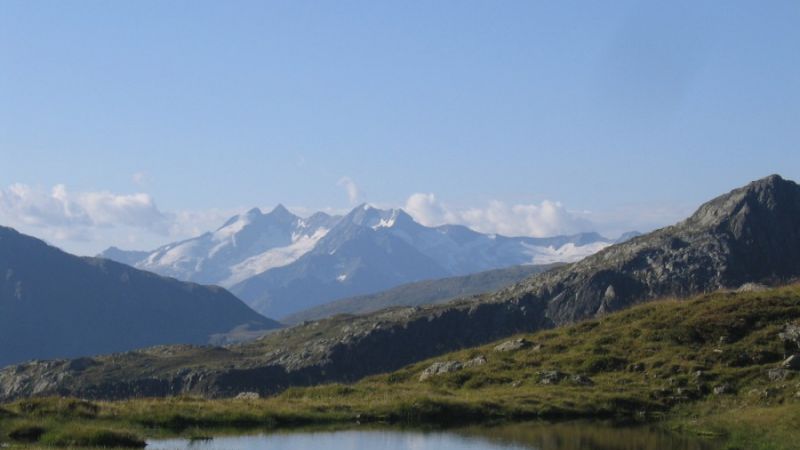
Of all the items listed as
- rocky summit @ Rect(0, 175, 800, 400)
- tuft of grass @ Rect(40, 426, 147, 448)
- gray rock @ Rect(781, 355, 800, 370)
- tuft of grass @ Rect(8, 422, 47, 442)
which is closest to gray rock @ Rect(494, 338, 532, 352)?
gray rock @ Rect(781, 355, 800, 370)

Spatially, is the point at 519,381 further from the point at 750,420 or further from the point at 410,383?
the point at 750,420

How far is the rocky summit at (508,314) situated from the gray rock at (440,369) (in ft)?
320

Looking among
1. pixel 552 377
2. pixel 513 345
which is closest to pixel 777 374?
pixel 552 377

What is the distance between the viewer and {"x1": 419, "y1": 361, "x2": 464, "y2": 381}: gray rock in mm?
72188

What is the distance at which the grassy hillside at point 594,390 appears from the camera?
5000 cm

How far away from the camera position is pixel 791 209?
641 feet

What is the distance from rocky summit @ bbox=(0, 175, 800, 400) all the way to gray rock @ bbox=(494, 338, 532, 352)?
95.5m

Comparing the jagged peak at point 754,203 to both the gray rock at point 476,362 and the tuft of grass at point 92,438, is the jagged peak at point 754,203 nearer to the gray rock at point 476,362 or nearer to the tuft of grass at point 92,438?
the gray rock at point 476,362

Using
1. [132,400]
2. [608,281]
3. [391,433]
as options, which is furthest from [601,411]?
[608,281]

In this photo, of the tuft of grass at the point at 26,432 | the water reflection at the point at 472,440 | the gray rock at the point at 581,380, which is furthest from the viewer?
the gray rock at the point at 581,380

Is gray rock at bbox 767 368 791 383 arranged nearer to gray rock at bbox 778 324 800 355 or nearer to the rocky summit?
gray rock at bbox 778 324 800 355

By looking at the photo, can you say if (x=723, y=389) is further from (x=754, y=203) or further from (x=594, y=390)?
(x=754, y=203)

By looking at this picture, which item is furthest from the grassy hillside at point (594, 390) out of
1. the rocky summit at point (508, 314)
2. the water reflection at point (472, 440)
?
the rocky summit at point (508, 314)

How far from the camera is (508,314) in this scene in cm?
18838
